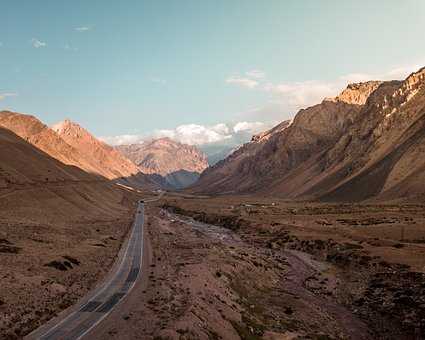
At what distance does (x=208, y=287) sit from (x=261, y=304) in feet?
20.0

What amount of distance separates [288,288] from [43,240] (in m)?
37.6

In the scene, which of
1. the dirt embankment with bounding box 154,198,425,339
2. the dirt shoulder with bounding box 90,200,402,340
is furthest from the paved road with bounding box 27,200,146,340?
the dirt embankment with bounding box 154,198,425,339

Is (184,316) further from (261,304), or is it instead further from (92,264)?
(92,264)

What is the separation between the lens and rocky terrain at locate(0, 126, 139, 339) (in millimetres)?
35000

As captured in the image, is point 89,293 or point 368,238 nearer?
point 89,293

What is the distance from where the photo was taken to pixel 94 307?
3509 centimetres

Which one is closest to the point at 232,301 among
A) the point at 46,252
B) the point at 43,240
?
the point at 46,252

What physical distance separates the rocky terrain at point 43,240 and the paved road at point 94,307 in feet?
3.81

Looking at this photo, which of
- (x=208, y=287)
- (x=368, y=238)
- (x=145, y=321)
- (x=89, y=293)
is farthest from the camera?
(x=368, y=238)

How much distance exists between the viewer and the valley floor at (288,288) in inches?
1312

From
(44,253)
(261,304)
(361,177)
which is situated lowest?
(261,304)

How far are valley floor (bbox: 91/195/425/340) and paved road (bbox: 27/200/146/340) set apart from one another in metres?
1.12

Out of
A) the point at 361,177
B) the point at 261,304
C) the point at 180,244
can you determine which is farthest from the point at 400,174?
the point at 261,304

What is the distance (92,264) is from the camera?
53.9 meters
